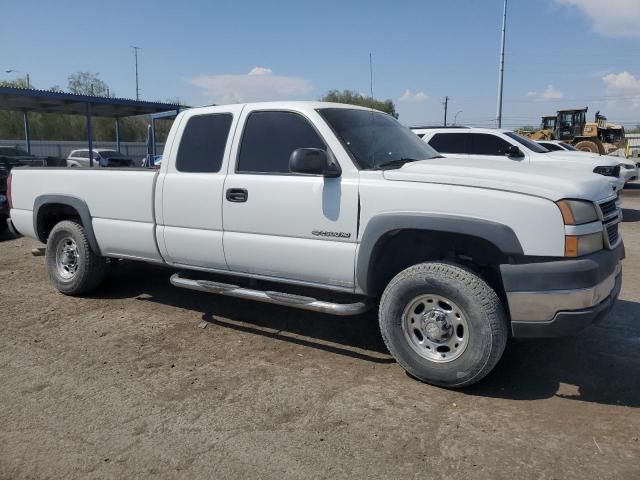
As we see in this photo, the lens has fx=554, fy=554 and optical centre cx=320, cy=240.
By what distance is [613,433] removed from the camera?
3.23 m

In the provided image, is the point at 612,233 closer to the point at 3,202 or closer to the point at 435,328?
the point at 435,328

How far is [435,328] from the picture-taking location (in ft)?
12.6

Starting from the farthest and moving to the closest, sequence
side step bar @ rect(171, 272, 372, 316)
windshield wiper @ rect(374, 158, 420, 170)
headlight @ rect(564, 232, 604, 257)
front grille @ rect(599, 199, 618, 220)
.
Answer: windshield wiper @ rect(374, 158, 420, 170) < side step bar @ rect(171, 272, 372, 316) < front grille @ rect(599, 199, 618, 220) < headlight @ rect(564, 232, 604, 257)

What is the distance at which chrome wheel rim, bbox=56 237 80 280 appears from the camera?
619 cm

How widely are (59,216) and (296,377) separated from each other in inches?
156

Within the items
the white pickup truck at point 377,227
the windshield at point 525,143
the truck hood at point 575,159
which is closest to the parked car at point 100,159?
the windshield at point 525,143

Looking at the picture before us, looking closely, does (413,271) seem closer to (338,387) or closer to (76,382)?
(338,387)

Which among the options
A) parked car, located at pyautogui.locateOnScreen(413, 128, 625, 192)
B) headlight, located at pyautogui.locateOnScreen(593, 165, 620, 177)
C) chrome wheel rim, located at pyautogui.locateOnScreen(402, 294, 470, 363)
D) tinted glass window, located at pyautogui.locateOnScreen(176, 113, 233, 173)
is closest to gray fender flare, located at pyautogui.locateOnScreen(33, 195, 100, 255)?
tinted glass window, located at pyautogui.locateOnScreen(176, 113, 233, 173)

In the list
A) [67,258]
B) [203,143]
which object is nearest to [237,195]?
[203,143]

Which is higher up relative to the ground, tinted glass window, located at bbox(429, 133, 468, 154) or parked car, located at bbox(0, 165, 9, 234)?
tinted glass window, located at bbox(429, 133, 468, 154)

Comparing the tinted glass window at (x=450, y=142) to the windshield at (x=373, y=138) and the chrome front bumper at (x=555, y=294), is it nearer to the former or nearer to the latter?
the windshield at (x=373, y=138)

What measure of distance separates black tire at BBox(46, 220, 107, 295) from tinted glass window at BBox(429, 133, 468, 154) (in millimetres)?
7152

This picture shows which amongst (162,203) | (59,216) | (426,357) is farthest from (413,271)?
(59,216)

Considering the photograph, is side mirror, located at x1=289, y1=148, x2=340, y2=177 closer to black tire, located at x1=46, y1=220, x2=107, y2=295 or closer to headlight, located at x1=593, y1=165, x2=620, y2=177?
black tire, located at x1=46, y1=220, x2=107, y2=295
